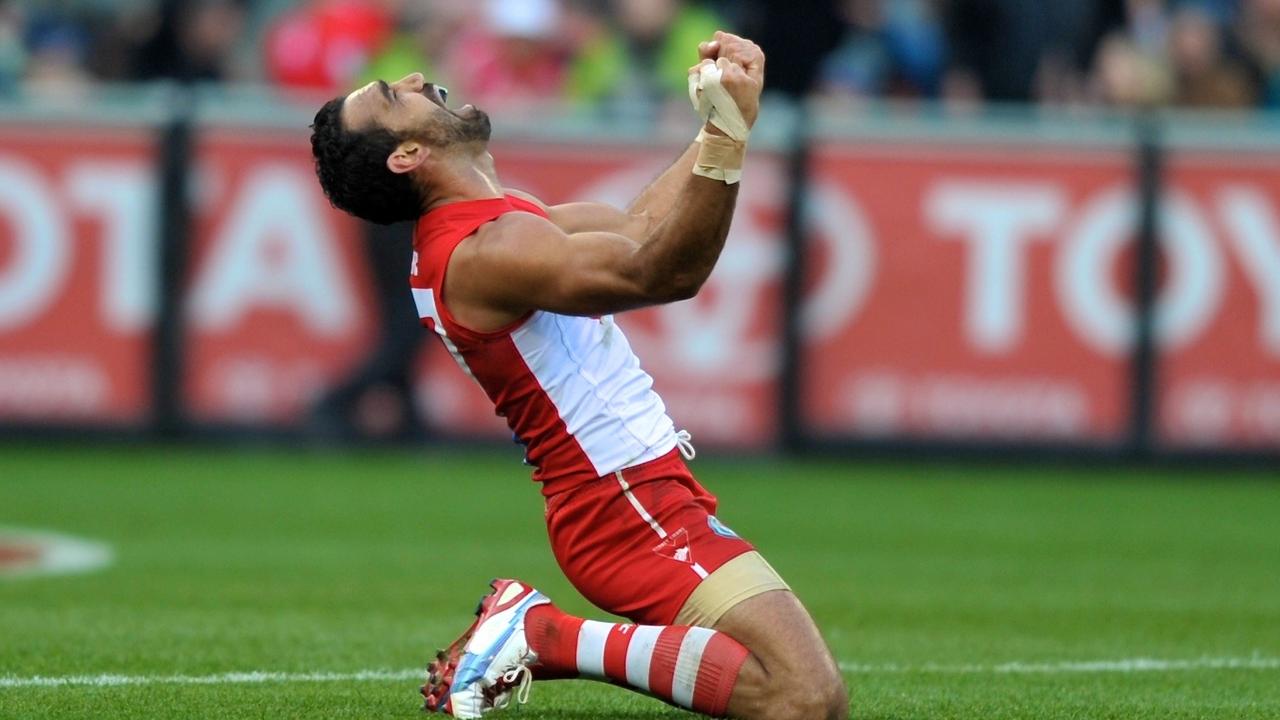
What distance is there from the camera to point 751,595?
5730 mm

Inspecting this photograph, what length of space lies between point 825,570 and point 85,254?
6.08 m

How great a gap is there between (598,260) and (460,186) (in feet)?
2.23

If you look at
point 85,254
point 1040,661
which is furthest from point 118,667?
point 85,254

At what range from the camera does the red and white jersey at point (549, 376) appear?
5785 mm

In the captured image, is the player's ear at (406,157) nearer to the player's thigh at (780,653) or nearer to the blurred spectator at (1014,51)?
the player's thigh at (780,653)

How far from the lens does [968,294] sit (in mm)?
13820

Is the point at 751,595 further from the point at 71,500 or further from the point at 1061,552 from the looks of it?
the point at 71,500

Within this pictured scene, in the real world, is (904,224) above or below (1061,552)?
above

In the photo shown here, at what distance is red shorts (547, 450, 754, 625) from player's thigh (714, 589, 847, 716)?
0.18 m

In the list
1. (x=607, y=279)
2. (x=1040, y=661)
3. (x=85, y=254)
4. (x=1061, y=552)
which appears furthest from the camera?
(x=85, y=254)

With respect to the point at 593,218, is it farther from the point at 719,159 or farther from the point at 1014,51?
the point at 1014,51

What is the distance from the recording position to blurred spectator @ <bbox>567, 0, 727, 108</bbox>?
14.8 m

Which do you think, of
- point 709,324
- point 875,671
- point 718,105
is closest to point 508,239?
point 718,105

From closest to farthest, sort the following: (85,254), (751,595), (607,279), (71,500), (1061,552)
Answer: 1. (607,279)
2. (751,595)
3. (1061,552)
4. (71,500)
5. (85,254)
